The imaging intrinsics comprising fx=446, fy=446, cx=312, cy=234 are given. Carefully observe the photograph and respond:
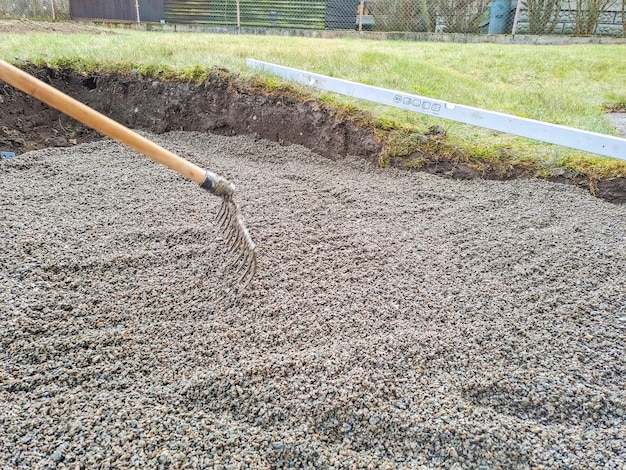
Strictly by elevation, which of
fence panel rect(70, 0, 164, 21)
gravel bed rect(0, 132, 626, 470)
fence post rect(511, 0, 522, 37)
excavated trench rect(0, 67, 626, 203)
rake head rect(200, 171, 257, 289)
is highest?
fence panel rect(70, 0, 164, 21)

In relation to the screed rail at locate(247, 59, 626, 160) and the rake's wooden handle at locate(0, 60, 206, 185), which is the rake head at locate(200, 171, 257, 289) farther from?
the screed rail at locate(247, 59, 626, 160)

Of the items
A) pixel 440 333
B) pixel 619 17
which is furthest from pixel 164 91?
pixel 619 17

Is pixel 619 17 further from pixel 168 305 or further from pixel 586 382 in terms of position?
pixel 168 305

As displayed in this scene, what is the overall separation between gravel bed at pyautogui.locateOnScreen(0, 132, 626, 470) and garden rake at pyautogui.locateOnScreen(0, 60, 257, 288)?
0.16 meters

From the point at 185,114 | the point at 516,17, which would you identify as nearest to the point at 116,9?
the point at 185,114

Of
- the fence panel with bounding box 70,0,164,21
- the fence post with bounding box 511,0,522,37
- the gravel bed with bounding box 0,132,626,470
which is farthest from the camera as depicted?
the fence panel with bounding box 70,0,164,21

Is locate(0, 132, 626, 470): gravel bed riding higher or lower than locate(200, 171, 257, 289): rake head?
lower

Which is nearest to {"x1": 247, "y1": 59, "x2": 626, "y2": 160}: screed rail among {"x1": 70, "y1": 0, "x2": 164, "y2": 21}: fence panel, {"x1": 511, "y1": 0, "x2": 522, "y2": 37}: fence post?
{"x1": 511, "y1": 0, "x2": 522, "y2": 37}: fence post

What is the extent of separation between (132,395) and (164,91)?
11.4ft

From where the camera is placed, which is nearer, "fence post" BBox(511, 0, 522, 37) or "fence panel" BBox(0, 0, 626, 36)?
"fence post" BBox(511, 0, 522, 37)

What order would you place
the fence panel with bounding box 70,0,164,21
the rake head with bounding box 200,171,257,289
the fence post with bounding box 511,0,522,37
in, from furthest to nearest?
1. the fence panel with bounding box 70,0,164,21
2. the fence post with bounding box 511,0,522,37
3. the rake head with bounding box 200,171,257,289

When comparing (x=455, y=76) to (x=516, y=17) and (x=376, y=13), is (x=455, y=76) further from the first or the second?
(x=376, y=13)

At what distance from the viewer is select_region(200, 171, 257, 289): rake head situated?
1948 mm

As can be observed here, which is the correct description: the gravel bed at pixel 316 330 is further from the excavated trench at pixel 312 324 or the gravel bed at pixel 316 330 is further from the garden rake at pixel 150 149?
the garden rake at pixel 150 149
